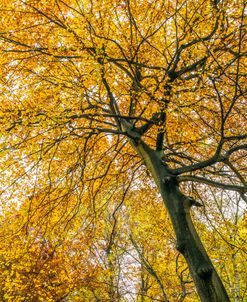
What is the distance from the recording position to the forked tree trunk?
396cm

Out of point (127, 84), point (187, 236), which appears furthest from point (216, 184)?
point (127, 84)

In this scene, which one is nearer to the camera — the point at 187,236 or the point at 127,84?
the point at 187,236

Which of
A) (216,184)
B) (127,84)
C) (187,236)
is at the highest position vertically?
(127,84)

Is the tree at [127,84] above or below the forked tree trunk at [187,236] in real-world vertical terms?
above

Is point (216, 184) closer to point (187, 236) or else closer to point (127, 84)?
point (187, 236)

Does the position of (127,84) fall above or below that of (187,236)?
above

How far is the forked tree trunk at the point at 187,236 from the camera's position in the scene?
13.0 feet

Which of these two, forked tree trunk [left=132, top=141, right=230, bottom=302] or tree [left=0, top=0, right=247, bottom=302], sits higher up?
tree [left=0, top=0, right=247, bottom=302]

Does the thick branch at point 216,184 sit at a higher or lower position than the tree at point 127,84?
lower

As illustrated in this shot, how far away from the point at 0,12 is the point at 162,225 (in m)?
7.22

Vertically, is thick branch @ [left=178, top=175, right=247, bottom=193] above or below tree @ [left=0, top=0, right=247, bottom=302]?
below

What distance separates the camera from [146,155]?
5672mm

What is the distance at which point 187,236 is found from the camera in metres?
4.40

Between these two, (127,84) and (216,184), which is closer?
(216,184)
